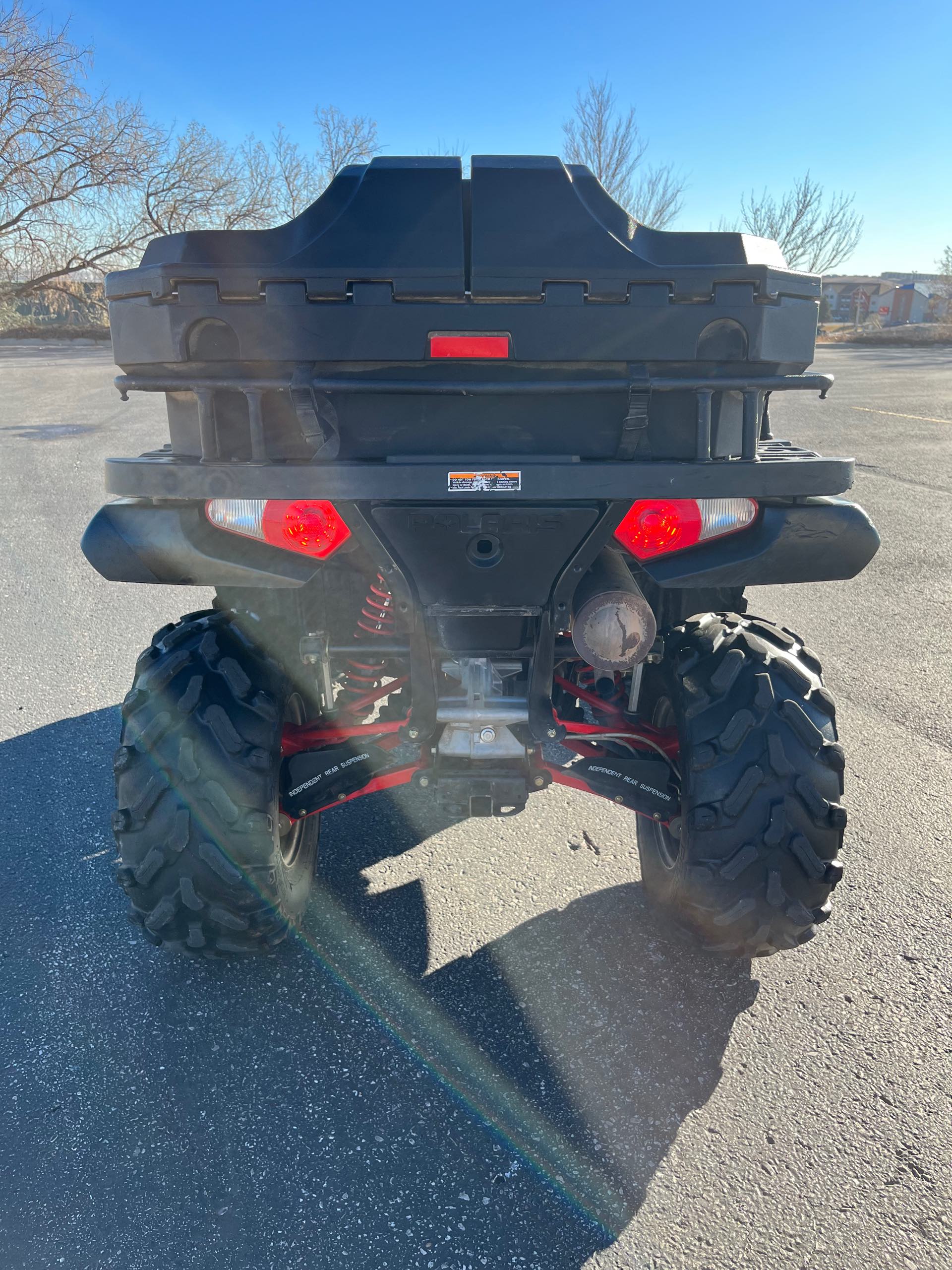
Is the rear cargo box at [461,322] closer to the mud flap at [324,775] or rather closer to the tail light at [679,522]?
the tail light at [679,522]

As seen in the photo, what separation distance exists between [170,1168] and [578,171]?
2.49 meters

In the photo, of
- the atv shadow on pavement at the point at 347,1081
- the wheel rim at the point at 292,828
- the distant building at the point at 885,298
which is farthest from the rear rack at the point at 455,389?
the distant building at the point at 885,298

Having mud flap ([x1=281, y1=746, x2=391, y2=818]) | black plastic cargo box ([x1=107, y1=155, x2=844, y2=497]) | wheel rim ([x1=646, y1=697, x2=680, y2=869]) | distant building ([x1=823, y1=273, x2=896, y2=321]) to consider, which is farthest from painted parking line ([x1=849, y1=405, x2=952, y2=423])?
distant building ([x1=823, y1=273, x2=896, y2=321])

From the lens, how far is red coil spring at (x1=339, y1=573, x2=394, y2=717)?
241 cm

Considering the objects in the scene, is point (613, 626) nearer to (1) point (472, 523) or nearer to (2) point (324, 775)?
(1) point (472, 523)

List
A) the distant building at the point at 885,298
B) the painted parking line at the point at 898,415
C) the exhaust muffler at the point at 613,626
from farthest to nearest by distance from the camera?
the distant building at the point at 885,298, the painted parking line at the point at 898,415, the exhaust muffler at the point at 613,626

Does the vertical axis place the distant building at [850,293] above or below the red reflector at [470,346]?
above

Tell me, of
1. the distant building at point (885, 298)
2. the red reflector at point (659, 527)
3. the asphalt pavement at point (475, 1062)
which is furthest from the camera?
the distant building at point (885, 298)

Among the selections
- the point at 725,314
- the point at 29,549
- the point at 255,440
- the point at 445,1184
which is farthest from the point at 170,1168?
the point at 29,549

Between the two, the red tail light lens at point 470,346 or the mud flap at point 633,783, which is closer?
the red tail light lens at point 470,346

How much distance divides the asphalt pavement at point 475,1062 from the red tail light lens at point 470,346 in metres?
1.69

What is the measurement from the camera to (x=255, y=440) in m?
1.88

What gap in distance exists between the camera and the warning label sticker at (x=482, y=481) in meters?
1.88

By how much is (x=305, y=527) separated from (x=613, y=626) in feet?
2.57
